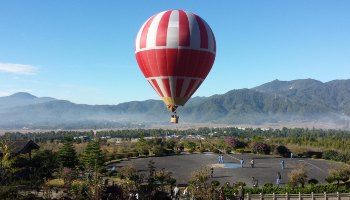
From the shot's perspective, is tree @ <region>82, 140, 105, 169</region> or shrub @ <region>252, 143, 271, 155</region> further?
shrub @ <region>252, 143, 271, 155</region>

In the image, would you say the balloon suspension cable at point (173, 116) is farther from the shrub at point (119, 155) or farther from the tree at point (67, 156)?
the shrub at point (119, 155)

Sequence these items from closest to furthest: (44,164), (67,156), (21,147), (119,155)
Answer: (44,164) < (21,147) < (67,156) < (119,155)

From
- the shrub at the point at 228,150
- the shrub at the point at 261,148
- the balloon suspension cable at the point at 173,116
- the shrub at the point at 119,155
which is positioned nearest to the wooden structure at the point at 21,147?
the shrub at the point at 119,155

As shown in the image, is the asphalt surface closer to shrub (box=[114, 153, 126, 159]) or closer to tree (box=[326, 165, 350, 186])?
shrub (box=[114, 153, 126, 159])

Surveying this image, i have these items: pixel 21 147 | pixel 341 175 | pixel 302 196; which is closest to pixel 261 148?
pixel 341 175

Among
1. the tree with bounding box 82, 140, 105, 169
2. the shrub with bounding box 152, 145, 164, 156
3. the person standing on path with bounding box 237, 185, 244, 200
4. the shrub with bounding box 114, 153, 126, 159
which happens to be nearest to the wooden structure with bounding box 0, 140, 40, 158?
the tree with bounding box 82, 140, 105, 169

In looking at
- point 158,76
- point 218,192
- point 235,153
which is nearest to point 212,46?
point 158,76

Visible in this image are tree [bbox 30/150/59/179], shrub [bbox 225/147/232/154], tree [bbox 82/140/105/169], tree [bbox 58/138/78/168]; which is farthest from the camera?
shrub [bbox 225/147/232/154]

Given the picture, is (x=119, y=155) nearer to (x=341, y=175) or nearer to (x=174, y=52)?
(x=341, y=175)
